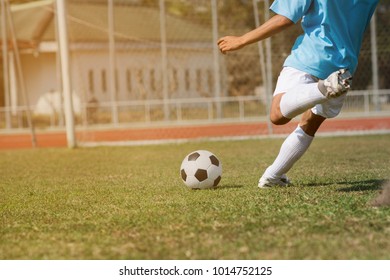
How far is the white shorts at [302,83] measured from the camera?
18.6 ft

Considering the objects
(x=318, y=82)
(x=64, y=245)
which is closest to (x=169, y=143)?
(x=318, y=82)

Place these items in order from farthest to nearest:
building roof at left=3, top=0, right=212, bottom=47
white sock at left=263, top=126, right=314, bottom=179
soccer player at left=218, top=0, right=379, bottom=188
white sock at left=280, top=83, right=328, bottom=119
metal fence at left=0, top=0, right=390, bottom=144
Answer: building roof at left=3, top=0, right=212, bottom=47 → metal fence at left=0, top=0, right=390, bottom=144 → white sock at left=263, top=126, right=314, bottom=179 → soccer player at left=218, top=0, right=379, bottom=188 → white sock at left=280, top=83, right=328, bottom=119

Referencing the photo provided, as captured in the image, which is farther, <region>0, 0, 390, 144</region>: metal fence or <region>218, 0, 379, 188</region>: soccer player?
<region>0, 0, 390, 144</region>: metal fence

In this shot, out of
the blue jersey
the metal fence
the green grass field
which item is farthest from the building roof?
the blue jersey

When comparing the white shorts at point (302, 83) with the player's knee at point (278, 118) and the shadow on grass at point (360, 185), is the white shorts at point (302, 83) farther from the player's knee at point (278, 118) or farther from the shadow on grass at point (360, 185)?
the shadow on grass at point (360, 185)

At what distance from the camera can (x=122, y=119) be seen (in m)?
20.5

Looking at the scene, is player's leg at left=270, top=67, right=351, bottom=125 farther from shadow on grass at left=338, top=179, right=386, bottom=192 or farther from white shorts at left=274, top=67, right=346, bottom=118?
shadow on grass at left=338, top=179, right=386, bottom=192

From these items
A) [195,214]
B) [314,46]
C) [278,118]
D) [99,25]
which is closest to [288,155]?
[278,118]

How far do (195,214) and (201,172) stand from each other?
1368mm

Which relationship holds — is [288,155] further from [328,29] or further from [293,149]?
[328,29]

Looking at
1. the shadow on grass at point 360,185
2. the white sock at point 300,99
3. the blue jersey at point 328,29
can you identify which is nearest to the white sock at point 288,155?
the shadow on grass at point 360,185

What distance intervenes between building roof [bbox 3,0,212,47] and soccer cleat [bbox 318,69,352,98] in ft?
51.5

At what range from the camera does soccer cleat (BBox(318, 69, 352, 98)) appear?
505 centimetres

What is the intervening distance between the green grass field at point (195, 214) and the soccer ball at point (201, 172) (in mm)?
90
